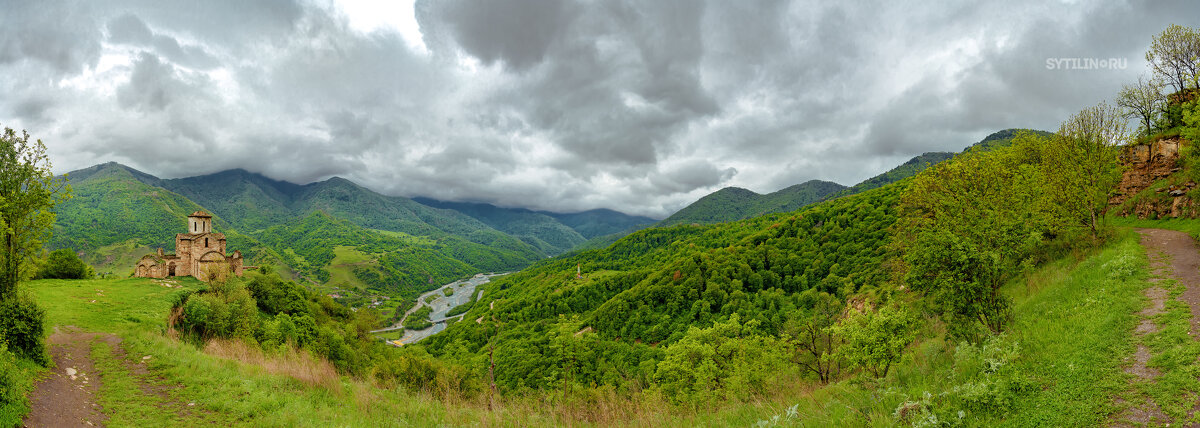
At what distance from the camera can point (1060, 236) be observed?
21.5 metres

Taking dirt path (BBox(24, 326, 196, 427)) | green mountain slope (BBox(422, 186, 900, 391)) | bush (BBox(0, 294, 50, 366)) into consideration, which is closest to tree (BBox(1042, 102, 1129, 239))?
green mountain slope (BBox(422, 186, 900, 391))

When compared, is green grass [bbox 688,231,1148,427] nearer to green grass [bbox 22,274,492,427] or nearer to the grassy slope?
the grassy slope

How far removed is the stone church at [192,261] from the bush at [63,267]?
18.3 ft

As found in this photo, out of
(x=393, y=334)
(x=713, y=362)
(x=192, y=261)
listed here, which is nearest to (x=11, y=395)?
(x=713, y=362)

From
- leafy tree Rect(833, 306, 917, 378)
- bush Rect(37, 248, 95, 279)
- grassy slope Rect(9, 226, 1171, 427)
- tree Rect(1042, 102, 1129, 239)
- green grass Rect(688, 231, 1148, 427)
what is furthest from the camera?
bush Rect(37, 248, 95, 279)

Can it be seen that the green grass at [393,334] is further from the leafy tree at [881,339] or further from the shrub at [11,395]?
the leafy tree at [881,339]

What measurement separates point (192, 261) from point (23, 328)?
3738cm

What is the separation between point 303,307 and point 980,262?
5762 centimetres

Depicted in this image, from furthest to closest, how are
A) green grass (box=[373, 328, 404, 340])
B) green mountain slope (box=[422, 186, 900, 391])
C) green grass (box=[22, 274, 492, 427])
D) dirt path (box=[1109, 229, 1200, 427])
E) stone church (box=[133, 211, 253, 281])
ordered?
green grass (box=[373, 328, 404, 340])
green mountain slope (box=[422, 186, 900, 391])
stone church (box=[133, 211, 253, 281])
green grass (box=[22, 274, 492, 427])
dirt path (box=[1109, 229, 1200, 427])

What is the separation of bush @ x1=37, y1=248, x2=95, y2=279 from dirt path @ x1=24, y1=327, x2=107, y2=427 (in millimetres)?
25652

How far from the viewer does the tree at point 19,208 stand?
1548 centimetres

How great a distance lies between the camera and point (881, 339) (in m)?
12.1

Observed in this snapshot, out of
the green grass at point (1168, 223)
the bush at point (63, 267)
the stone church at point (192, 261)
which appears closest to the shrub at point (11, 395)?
the bush at point (63, 267)

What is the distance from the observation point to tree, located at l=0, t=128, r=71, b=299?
15484mm
